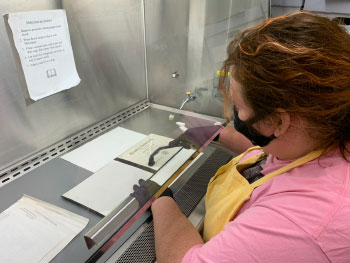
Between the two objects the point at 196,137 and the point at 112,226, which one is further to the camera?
the point at 196,137

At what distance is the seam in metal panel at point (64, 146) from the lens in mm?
869

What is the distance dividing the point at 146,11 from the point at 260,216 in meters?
1.15

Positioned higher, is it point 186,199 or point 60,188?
point 60,188

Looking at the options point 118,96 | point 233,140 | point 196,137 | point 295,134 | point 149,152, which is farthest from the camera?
point 118,96

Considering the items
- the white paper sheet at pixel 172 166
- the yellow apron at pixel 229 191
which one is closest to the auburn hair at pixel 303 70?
the yellow apron at pixel 229 191

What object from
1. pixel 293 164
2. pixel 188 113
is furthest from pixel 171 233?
pixel 188 113

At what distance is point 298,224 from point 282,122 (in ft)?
0.69

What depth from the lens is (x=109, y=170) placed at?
0.85 meters

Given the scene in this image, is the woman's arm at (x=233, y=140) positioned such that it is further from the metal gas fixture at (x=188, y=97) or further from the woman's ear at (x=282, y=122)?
the woman's ear at (x=282, y=122)

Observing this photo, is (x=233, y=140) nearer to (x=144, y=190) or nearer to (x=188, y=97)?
(x=188, y=97)

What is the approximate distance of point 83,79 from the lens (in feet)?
3.48

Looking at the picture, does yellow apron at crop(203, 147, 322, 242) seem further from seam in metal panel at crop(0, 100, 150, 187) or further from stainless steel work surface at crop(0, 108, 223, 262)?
seam in metal panel at crop(0, 100, 150, 187)

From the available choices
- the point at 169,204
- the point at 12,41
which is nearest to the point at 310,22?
the point at 169,204

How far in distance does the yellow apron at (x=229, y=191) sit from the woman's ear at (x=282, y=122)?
0.29ft
